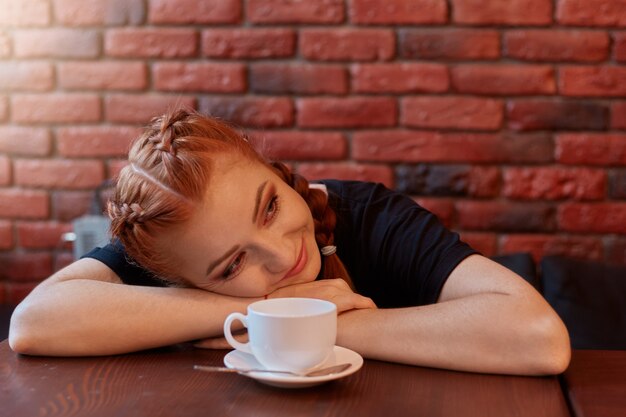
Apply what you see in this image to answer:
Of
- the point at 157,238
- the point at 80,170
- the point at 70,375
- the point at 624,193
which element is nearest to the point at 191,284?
the point at 157,238

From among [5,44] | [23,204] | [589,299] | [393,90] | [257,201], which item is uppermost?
[5,44]

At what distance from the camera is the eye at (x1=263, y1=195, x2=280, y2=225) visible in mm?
1036

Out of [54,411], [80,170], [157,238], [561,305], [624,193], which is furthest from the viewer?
[80,170]

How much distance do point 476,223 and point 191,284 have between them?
1.00 m

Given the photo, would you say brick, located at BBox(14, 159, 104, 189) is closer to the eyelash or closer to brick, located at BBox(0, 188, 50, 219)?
Result: brick, located at BBox(0, 188, 50, 219)

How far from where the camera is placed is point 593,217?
188 cm

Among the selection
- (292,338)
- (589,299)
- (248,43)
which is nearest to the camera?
(292,338)

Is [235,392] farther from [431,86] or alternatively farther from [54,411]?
[431,86]

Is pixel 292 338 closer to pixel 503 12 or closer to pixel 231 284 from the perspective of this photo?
pixel 231 284

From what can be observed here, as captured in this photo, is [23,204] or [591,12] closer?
[591,12]

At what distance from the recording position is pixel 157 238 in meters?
1.04

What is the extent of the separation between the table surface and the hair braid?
0.96 feet

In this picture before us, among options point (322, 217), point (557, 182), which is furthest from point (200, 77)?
point (557, 182)

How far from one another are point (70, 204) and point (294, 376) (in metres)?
1.38
